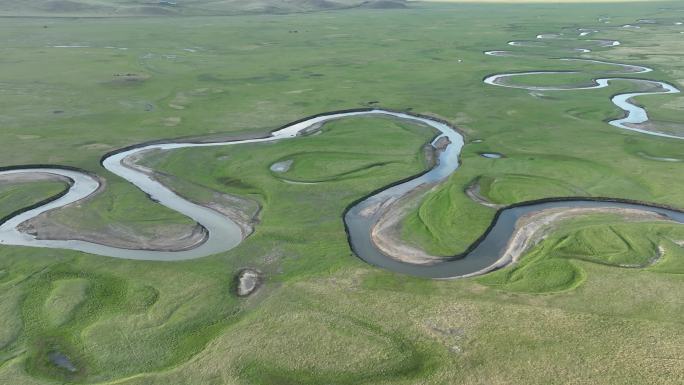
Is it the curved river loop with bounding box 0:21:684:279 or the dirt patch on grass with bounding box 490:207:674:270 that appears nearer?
the curved river loop with bounding box 0:21:684:279

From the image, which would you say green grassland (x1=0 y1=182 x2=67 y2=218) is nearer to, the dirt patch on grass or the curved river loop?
the curved river loop

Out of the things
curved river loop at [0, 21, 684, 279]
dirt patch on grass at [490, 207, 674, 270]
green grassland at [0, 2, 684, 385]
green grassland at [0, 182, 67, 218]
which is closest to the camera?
green grassland at [0, 2, 684, 385]

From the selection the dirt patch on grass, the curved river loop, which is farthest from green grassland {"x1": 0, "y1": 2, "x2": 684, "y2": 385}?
the curved river loop

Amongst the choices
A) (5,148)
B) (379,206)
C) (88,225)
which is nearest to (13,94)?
(5,148)

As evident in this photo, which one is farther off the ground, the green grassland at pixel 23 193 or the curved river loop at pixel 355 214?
the green grassland at pixel 23 193

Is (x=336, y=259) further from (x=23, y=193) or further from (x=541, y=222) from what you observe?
(x=23, y=193)

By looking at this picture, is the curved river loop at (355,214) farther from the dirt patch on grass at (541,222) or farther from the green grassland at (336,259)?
the green grassland at (336,259)

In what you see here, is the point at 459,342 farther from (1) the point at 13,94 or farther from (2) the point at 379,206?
(1) the point at 13,94

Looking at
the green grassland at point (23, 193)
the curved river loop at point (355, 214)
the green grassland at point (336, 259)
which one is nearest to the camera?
the green grassland at point (336, 259)

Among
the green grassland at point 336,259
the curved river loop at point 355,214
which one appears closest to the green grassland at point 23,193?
the green grassland at point 336,259
